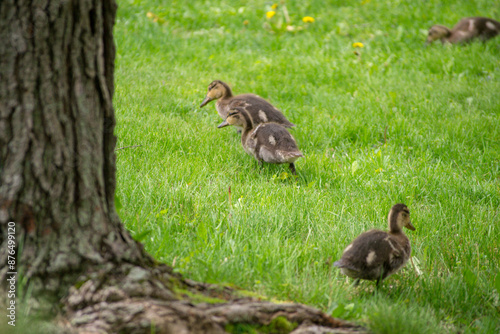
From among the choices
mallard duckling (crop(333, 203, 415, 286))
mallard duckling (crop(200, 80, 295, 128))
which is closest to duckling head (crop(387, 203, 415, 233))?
mallard duckling (crop(333, 203, 415, 286))

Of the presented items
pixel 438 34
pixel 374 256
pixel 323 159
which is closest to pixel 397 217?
pixel 374 256

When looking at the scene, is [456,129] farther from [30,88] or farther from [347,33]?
[30,88]

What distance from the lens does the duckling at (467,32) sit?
979 cm

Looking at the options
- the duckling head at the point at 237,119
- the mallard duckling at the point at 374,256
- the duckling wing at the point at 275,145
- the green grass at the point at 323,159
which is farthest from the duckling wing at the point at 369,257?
the duckling head at the point at 237,119

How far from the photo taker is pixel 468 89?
794 cm

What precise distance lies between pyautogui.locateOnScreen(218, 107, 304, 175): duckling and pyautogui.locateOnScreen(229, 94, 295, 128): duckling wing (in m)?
0.19

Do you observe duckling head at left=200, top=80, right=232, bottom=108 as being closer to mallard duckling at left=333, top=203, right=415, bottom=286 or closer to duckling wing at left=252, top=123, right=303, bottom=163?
duckling wing at left=252, top=123, right=303, bottom=163

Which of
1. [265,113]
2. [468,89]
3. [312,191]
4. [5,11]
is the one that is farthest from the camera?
[468,89]

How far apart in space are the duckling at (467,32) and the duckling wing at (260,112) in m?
4.84

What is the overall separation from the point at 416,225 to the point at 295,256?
1464 millimetres

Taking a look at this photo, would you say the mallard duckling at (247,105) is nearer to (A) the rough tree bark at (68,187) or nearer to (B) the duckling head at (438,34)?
(A) the rough tree bark at (68,187)

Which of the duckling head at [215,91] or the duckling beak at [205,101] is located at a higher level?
the duckling head at [215,91]

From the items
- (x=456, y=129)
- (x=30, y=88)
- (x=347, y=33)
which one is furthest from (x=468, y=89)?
(x=30, y=88)

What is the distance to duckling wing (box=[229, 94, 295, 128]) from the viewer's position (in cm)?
652
